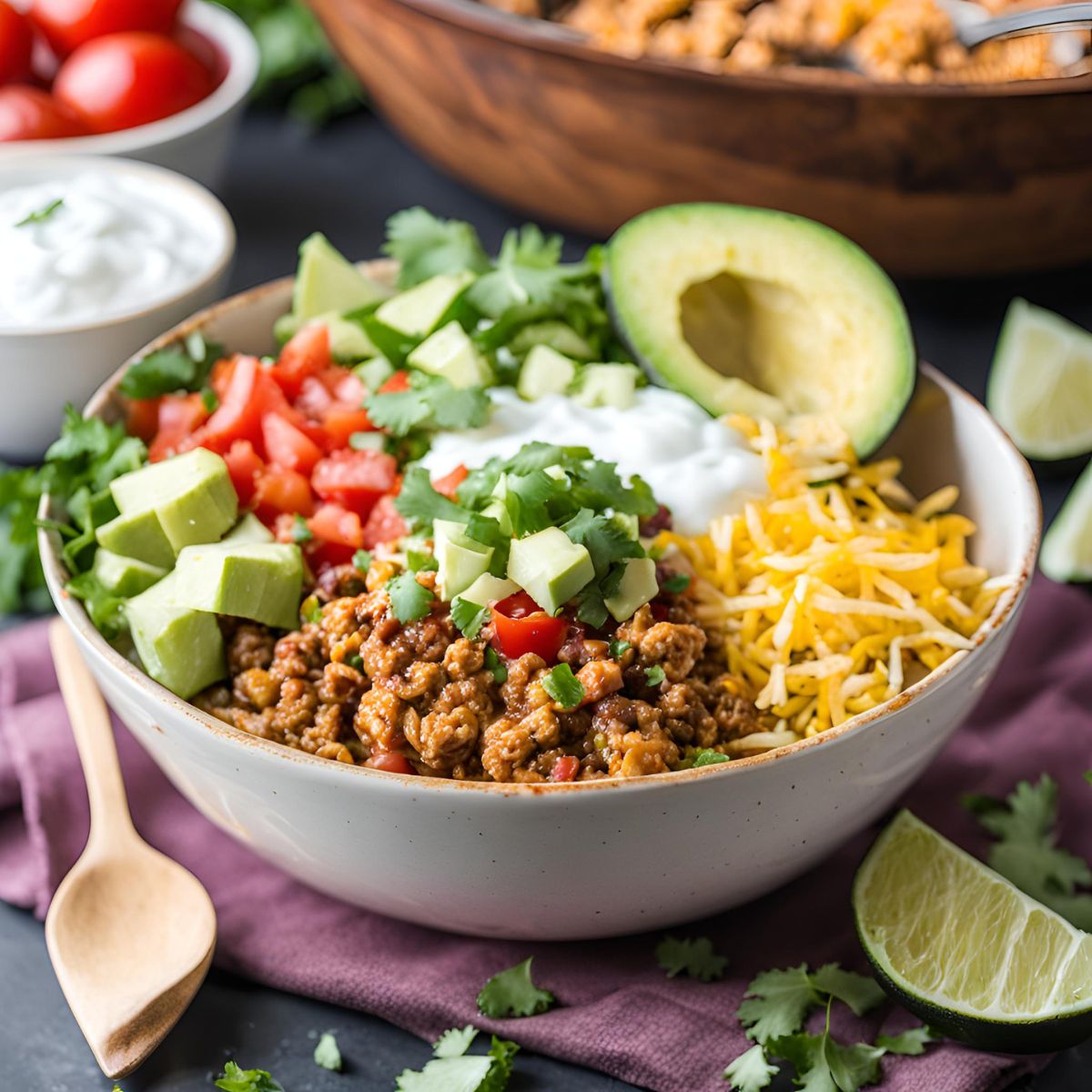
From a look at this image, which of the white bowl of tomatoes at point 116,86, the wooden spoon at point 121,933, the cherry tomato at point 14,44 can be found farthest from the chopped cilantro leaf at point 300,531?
the cherry tomato at point 14,44

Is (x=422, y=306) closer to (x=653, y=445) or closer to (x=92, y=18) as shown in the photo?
(x=653, y=445)

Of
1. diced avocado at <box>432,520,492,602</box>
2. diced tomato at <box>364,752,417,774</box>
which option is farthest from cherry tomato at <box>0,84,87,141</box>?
diced tomato at <box>364,752,417,774</box>

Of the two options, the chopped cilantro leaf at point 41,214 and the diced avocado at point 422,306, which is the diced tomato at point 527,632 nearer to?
the diced avocado at point 422,306

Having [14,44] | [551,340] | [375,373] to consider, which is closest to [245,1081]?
[375,373]

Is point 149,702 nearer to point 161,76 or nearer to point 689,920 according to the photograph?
point 689,920

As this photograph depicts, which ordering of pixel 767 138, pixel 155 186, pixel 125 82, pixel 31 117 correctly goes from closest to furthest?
1. pixel 767 138
2. pixel 155 186
3. pixel 31 117
4. pixel 125 82

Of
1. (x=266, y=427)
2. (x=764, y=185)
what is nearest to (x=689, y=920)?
(x=266, y=427)
